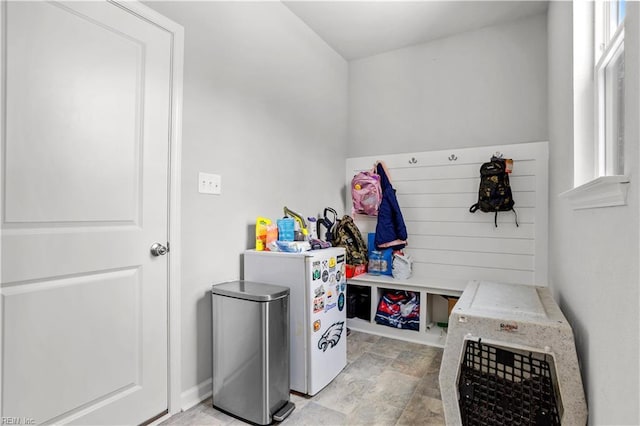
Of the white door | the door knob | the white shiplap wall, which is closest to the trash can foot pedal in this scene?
the white door

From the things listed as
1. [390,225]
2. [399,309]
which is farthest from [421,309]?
[390,225]

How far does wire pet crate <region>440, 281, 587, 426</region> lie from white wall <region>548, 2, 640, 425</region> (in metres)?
0.07

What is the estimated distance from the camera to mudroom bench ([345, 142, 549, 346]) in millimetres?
2734

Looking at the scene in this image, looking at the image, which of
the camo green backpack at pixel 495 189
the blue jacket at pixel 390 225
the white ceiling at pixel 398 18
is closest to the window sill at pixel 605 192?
the camo green backpack at pixel 495 189

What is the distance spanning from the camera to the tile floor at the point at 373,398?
1701 millimetres

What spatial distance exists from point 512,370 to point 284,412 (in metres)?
1.13

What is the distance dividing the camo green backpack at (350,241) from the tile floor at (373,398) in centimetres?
91

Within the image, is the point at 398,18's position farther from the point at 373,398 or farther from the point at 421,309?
the point at 373,398

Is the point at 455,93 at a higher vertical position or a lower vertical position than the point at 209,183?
higher

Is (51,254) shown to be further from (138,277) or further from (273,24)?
(273,24)

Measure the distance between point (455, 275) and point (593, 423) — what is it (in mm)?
1978

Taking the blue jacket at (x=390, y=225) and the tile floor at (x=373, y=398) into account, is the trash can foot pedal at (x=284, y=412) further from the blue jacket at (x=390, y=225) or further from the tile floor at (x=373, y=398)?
the blue jacket at (x=390, y=225)

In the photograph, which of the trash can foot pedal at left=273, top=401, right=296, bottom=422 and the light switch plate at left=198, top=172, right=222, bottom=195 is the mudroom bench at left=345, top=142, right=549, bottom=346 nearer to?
the trash can foot pedal at left=273, top=401, right=296, bottom=422

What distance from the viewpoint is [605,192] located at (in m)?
0.92
